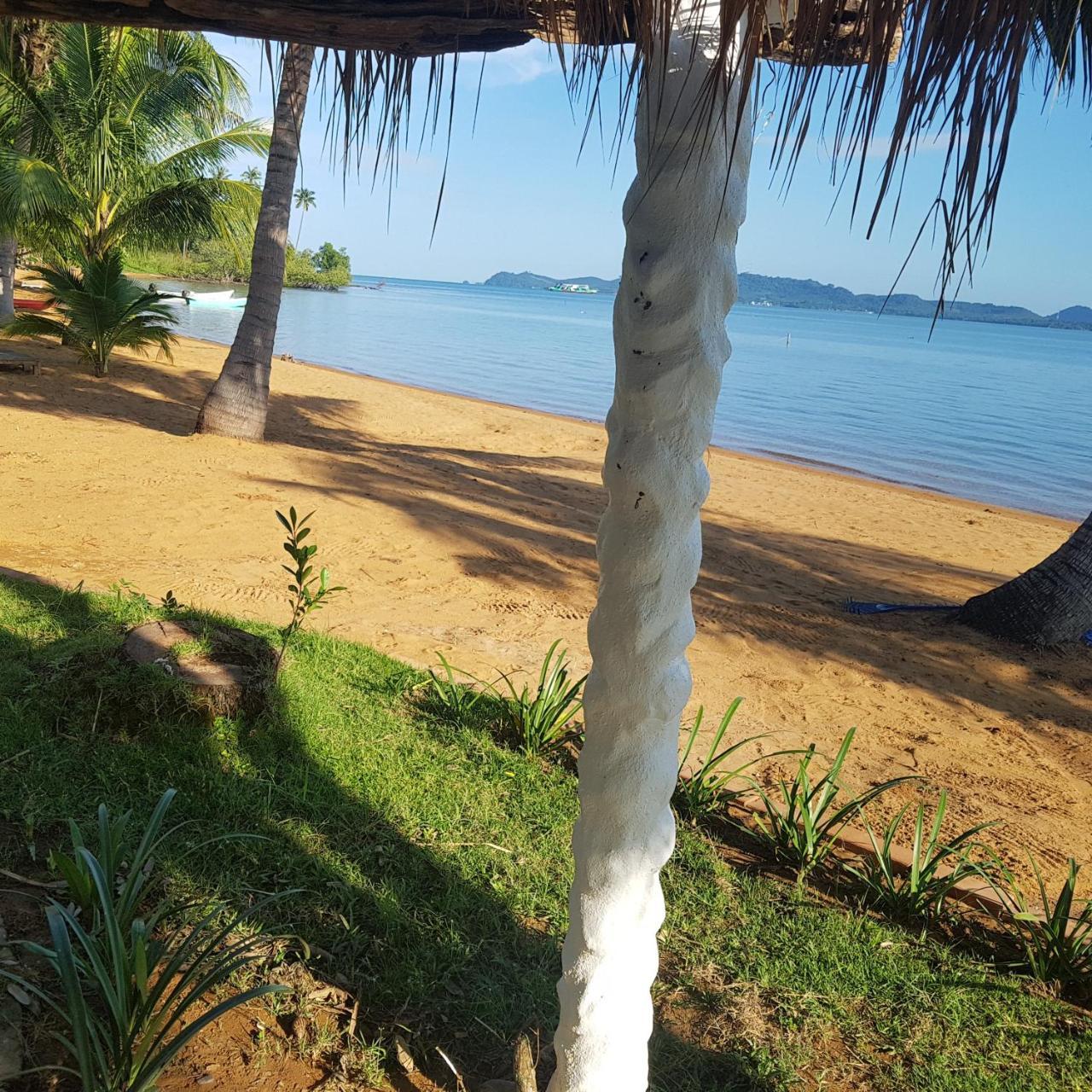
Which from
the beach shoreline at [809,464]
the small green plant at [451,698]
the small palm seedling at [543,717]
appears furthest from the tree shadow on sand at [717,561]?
the beach shoreline at [809,464]

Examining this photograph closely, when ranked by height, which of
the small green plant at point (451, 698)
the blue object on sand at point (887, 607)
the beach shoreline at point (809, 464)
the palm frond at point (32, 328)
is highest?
the palm frond at point (32, 328)

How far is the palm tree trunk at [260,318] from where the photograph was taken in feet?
30.0

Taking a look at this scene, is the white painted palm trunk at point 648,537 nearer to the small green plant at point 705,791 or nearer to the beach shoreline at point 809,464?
the small green plant at point 705,791

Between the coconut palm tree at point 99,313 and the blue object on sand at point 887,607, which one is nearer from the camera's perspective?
the blue object on sand at point 887,607

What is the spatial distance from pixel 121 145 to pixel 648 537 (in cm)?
1408

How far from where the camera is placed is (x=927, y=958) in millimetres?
3053

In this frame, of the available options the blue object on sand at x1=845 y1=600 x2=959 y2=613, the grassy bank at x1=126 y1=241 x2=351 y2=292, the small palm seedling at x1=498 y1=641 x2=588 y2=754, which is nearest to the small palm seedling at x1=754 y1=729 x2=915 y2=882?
the small palm seedling at x1=498 y1=641 x2=588 y2=754

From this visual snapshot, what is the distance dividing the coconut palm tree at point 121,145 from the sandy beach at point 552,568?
299cm

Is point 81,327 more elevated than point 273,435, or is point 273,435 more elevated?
point 81,327

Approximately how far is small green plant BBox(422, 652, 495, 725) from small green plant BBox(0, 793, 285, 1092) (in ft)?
5.68

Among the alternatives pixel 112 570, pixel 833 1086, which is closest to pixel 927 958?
pixel 833 1086

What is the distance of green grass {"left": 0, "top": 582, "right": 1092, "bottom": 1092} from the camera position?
2.56 metres

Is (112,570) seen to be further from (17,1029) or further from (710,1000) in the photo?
(710,1000)

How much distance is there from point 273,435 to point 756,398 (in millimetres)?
16382
